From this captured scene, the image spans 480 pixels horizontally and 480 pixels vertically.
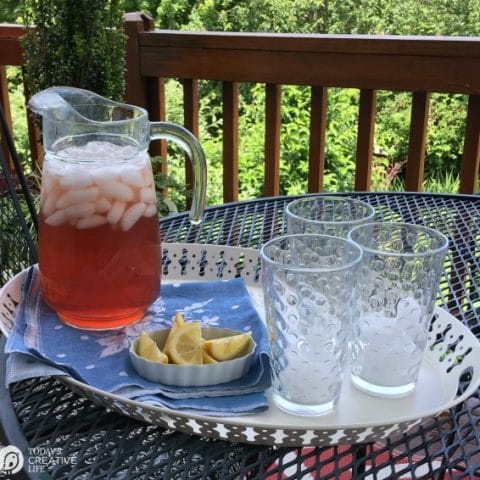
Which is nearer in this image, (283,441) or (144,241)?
(283,441)

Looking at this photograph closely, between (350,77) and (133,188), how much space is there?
1294mm

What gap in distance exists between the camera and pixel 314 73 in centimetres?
189

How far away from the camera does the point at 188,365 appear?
0.59 metres

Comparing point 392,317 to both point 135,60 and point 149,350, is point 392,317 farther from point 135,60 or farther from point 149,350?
point 135,60

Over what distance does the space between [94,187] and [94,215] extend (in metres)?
0.03

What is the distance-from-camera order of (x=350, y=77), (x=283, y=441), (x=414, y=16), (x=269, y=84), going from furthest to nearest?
1. (x=414, y=16)
2. (x=269, y=84)
3. (x=350, y=77)
4. (x=283, y=441)

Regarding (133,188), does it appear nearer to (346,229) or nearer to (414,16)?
(346,229)

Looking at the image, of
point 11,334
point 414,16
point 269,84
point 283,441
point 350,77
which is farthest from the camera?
point 414,16

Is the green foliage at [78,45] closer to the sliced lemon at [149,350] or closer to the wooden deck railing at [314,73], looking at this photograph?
the wooden deck railing at [314,73]

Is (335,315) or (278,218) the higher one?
(335,315)

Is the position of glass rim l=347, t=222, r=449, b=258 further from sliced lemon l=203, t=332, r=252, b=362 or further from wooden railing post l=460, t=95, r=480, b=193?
wooden railing post l=460, t=95, r=480, b=193

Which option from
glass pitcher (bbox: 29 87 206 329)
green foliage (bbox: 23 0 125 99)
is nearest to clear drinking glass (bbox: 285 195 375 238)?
glass pitcher (bbox: 29 87 206 329)

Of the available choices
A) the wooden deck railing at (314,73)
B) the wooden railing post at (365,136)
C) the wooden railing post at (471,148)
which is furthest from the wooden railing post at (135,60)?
the wooden railing post at (471,148)

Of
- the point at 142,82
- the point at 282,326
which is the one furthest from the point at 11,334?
the point at 142,82
